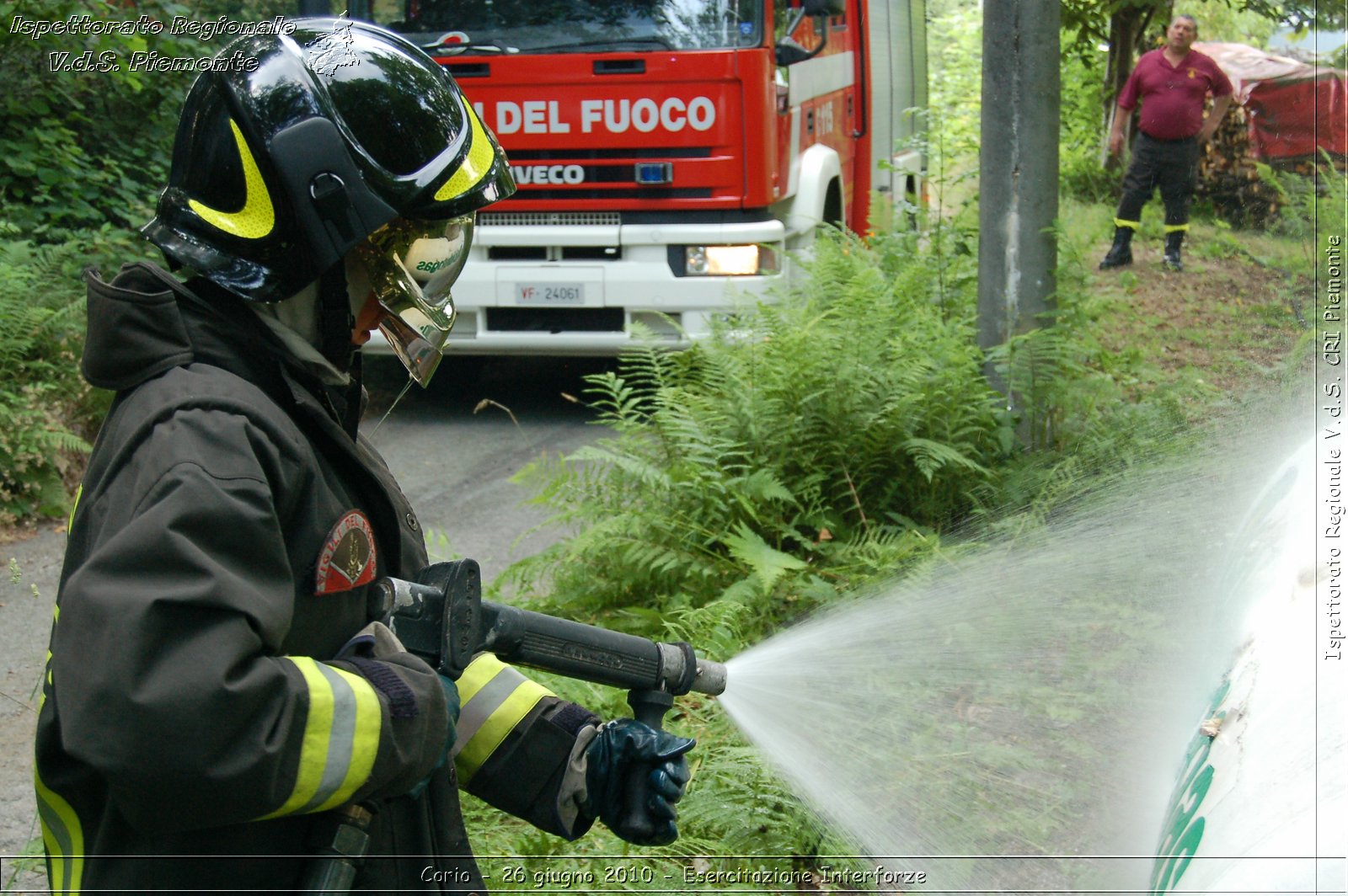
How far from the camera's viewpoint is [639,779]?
2221 mm

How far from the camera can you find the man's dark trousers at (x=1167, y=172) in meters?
10.1

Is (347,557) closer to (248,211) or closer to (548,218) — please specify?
(248,211)

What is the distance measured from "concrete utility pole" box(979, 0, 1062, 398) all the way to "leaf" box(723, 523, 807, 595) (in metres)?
1.47

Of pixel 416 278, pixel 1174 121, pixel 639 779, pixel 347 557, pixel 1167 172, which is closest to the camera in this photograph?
pixel 347 557

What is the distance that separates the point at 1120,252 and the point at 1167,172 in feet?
2.71

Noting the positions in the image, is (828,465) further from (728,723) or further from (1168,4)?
(1168,4)

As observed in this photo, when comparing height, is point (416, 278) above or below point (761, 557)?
above

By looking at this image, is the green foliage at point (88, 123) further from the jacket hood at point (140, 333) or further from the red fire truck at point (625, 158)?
the jacket hood at point (140, 333)

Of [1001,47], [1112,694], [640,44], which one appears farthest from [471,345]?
[1112,694]

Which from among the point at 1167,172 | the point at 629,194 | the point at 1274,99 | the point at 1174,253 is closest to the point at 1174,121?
the point at 1167,172

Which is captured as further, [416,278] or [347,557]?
[416,278]

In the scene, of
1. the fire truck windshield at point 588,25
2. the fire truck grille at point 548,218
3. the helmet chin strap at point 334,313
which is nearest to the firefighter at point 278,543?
the helmet chin strap at point 334,313

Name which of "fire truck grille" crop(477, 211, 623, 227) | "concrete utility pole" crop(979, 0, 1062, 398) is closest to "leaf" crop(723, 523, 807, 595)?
"concrete utility pole" crop(979, 0, 1062, 398)

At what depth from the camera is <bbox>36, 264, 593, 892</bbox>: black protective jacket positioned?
1431 mm
